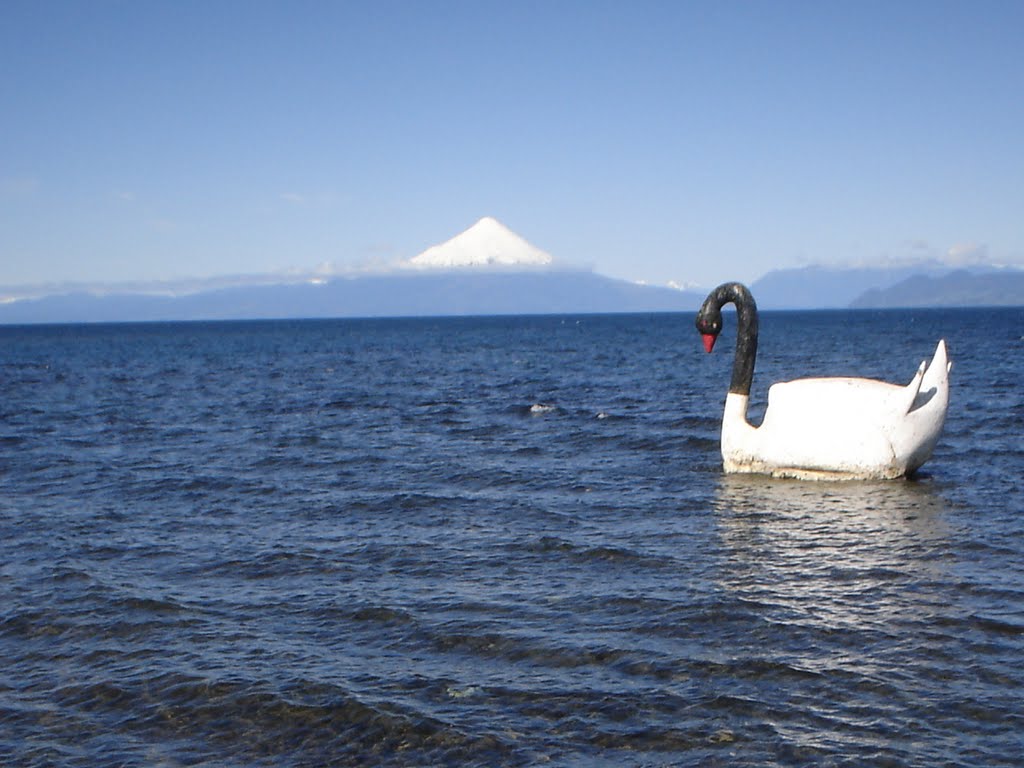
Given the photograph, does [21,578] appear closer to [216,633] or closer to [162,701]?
[216,633]

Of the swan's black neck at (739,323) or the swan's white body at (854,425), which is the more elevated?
the swan's black neck at (739,323)

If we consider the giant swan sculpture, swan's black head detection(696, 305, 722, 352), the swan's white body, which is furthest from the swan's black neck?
the swan's white body

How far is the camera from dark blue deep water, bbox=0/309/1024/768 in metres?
7.50

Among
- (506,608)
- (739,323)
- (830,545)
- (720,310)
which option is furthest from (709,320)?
(506,608)

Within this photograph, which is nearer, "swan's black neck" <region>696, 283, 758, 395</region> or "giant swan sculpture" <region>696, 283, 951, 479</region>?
"giant swan sculpture" <region>696, 283, 951, 479</region>

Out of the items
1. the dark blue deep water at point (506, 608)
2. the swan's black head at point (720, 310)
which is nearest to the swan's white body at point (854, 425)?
the dark blue deep water at point (506, 608)

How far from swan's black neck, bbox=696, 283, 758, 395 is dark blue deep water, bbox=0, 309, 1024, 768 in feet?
5.51

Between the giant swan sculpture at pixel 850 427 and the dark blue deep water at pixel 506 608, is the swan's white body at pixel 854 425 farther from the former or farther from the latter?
the dark blue deep water at pixel 506 608

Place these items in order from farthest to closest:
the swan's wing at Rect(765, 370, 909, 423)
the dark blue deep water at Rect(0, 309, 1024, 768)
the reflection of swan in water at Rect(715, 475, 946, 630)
Answer: 1. the swan's wing at Rect(765, 370, 909, 423)
2. the reflection of swan in water at Rect(715, 475, 946, 630)
3. the dark blue deep water at Rect(0, 309, 1024, 768)

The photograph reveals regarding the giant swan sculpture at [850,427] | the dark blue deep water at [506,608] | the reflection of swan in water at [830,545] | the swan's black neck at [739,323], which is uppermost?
the swan's black neck at [739,323]

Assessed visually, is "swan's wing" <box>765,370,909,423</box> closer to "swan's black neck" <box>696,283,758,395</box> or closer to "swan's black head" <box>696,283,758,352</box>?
"swan's black neck" <box>696,283,758,395</box>

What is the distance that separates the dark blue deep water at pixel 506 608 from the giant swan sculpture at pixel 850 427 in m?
0.41

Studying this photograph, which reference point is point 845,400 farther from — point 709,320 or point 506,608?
point 506,608

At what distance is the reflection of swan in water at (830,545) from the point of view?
10.1m
